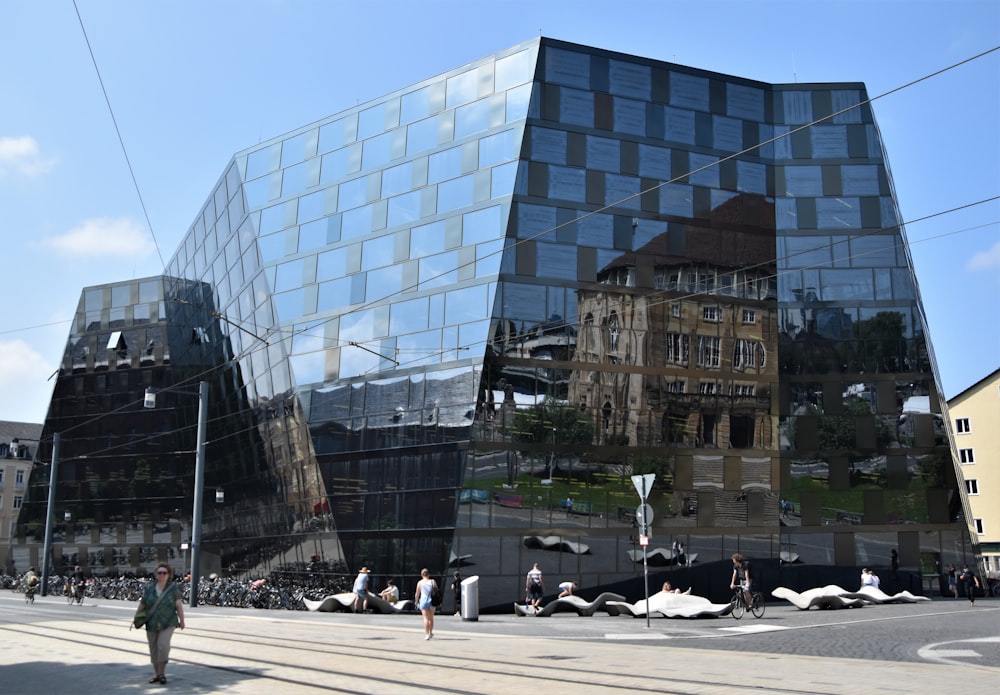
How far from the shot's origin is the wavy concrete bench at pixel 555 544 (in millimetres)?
29625

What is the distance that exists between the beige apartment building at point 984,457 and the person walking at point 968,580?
4247cm

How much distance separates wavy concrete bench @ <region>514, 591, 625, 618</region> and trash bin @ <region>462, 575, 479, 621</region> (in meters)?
2.10

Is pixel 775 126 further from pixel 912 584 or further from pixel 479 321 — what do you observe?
pixel 912 584

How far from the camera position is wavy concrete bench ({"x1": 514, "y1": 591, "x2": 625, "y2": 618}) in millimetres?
24812

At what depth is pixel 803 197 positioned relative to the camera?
111 ft

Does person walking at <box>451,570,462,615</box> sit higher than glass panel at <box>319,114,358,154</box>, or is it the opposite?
glass panel at <box>319,114,358,154</box>

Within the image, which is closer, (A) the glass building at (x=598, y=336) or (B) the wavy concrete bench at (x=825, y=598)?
(B) the wavy concrete bench at (x=825, y=598)

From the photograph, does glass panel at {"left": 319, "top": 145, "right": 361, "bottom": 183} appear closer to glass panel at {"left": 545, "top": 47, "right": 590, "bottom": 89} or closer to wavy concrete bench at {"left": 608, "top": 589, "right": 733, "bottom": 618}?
glass panel at {"left": 545, "top": 47, "right": 590, "bottom": 89}

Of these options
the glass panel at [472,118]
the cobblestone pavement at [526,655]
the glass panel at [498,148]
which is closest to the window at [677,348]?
the glass panel at [498,148]

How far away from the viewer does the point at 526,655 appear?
14812 mm

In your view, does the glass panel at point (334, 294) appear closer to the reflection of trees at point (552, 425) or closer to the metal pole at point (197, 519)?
the metal pole at point (197, 519)

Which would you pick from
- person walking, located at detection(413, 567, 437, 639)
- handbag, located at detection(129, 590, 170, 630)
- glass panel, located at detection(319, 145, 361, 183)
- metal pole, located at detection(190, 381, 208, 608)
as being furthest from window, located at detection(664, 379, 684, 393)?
handbag, located at detection(129, 590, 170, 630)

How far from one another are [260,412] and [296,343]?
4.90m

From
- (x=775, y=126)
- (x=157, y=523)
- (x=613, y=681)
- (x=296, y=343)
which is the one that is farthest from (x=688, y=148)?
(x=157, y=523)
